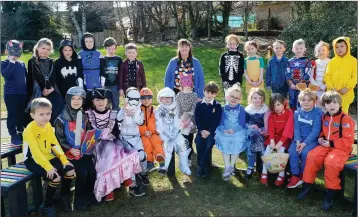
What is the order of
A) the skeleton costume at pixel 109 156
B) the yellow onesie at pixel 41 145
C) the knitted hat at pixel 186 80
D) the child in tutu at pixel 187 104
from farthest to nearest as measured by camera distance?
1. the knitted hat at pixel 186 80
2. the child in tutu at pixel 187 104
3. the skeleton costume at pixel 109 156
4. the yellow onesie at pixel 41 145

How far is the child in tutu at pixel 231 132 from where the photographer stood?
16.4ft

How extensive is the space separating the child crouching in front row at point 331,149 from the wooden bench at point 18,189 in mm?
3073

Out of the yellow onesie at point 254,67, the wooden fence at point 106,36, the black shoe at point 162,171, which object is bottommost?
the black shoe at point 162,171

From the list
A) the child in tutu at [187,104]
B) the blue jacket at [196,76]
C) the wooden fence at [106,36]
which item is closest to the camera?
the child in tutu at [187,104]

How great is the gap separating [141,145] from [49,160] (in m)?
1.18

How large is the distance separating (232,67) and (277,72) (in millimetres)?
770

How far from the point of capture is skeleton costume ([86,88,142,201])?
439cm

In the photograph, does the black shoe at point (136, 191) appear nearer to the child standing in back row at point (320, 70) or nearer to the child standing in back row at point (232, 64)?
the child standing in back row at point (232, 64)

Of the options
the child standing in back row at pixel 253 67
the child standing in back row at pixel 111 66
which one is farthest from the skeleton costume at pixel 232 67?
the child standing in back row at pixel 111 66

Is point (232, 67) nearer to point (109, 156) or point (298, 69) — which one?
point (298, 69)

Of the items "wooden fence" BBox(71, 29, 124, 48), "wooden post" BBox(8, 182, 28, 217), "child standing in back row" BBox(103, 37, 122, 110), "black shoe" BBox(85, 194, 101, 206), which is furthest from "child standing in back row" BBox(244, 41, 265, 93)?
"wooden fence" BBox(71, 29, 124, 48)

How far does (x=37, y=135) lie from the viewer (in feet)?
13.5

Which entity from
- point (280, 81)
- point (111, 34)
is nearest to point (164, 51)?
point (111, 34)

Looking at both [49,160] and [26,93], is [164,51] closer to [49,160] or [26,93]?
[26,93]
